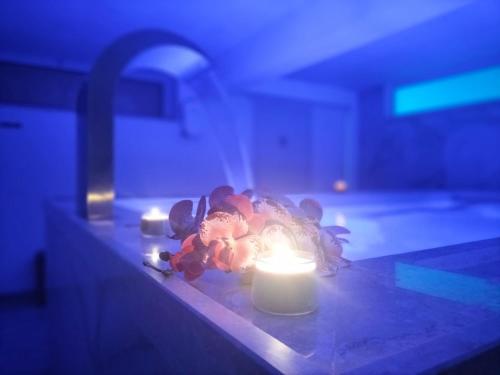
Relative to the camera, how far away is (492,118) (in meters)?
3.97

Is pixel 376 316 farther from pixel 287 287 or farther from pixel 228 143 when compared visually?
pixel 228 143

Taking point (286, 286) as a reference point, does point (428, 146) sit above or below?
above

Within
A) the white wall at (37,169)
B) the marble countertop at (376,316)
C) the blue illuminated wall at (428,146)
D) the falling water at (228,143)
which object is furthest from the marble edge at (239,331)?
the blue illuminated wall at (428,146)

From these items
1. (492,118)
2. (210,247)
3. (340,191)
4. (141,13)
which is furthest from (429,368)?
(492,118)

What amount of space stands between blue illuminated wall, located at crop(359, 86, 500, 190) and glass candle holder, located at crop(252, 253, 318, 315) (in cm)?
422

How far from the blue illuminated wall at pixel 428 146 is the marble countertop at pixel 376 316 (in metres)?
3.90

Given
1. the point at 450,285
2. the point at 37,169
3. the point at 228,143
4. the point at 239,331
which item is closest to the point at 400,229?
the point at 450,285

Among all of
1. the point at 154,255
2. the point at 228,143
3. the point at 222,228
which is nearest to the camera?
the point at 222,228

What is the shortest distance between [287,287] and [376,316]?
118mm

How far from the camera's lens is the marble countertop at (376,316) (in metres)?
0.38

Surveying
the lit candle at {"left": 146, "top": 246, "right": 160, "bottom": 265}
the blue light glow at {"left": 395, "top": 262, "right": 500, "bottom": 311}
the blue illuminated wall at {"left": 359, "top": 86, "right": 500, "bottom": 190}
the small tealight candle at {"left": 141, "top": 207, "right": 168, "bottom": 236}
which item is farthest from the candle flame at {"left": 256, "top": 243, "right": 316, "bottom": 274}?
the blue illuminated wall at {"left": 359, "top": 86, "right": 500, "bottom": 190}

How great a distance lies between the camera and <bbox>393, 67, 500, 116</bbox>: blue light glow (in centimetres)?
403

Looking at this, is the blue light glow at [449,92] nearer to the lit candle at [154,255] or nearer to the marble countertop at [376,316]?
the marble countertop at [376,316]

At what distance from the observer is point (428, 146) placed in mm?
4617
